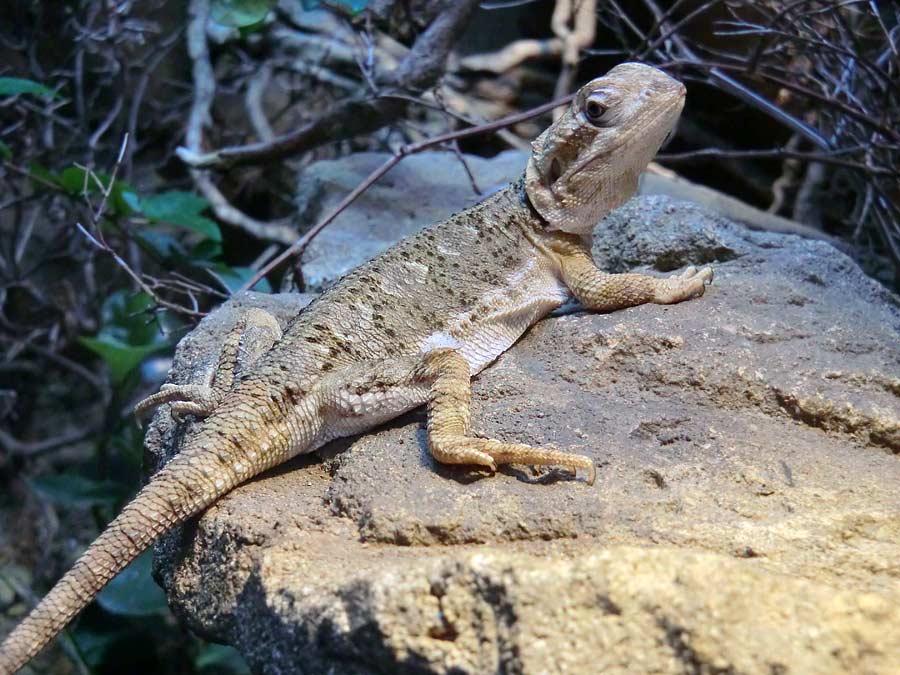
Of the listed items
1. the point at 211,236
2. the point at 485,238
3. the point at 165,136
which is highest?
the point at 485,238

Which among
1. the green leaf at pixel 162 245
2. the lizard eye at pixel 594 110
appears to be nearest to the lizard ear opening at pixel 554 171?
the lizard eye at pixel 594 110

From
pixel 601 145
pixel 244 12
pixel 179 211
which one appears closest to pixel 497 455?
pixel 601 145

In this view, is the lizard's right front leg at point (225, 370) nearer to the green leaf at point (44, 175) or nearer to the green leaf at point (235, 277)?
the green leaf at point (235, 277)

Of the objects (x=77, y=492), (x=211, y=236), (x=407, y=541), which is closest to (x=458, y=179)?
(x=211, y=236)

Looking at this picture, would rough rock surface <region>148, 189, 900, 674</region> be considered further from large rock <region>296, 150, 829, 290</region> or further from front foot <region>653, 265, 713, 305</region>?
large rock <region>296, 150, 829, 290</region>

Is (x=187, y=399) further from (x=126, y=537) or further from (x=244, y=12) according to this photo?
(x=244, y=12)

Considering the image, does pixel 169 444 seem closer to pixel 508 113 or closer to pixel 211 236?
pixel 211 236
